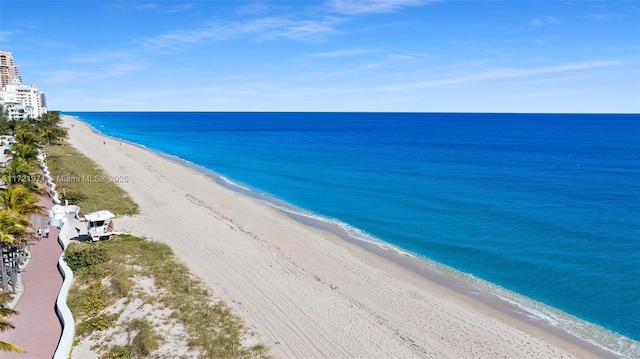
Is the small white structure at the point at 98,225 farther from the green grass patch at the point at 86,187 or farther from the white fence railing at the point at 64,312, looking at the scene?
the green grass patch at the point at 86,187

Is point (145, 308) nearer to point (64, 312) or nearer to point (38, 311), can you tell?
point (64, 312)

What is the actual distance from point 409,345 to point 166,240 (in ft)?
56.8

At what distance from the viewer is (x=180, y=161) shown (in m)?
73.9

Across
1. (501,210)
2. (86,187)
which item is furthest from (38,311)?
(501,210)

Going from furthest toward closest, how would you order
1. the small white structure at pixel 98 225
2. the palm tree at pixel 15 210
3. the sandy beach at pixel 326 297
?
1. the small white structure at pixel 98 225
2. the palm tree at pixel 15 210
3. the sandy beach at pixel 326 297

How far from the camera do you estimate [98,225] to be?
84.0 feet

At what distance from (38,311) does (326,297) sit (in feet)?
39.6

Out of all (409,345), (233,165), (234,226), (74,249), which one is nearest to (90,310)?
(74,249)

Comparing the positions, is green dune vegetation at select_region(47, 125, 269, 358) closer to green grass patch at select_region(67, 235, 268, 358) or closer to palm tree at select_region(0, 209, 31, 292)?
green grass patch at select_region(67, 235, 268, 358)

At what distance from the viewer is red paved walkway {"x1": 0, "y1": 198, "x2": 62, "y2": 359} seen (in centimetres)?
1439

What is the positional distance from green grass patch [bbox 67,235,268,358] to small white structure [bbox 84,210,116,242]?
712 mm

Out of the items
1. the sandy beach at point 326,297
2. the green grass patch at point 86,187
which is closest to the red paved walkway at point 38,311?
the sandy beach at point 326,297

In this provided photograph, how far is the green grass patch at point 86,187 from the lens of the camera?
34.3 meters

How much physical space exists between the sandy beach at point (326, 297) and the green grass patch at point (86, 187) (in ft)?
7.69
